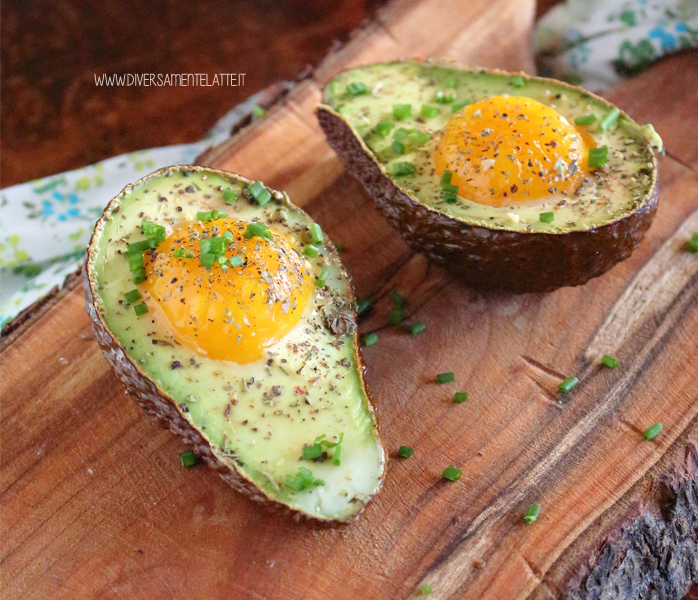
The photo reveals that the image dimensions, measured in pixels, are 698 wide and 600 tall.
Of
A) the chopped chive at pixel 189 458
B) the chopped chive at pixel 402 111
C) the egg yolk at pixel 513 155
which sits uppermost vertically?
the chopped chive at pixel 402 111

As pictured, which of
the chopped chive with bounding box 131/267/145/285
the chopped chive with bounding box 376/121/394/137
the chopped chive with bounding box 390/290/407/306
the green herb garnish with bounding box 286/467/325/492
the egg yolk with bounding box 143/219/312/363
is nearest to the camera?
the green herb garnish with bounding box 286/467/325/492

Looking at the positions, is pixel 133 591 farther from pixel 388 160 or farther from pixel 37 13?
pixel 37 13

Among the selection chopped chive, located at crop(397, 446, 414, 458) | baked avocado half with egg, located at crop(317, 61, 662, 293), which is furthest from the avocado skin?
chopped chive, located at crop(397, 446, 414, 458)

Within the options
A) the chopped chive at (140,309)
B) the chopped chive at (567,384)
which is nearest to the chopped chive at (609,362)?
the chopped chive at (567,384)

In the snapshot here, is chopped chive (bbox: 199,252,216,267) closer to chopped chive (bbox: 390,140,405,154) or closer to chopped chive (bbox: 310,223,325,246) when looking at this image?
chopped chive (bbox: 310,223,325,246)

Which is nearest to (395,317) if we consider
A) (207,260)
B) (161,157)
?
(207,260)

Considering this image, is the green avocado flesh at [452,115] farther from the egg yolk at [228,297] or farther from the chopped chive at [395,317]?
the egg yolk at [228,297]

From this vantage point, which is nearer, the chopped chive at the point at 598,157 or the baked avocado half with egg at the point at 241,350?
the baked avocado half with egg at the point at 241,350

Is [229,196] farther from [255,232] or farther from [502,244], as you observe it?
[502,244]
